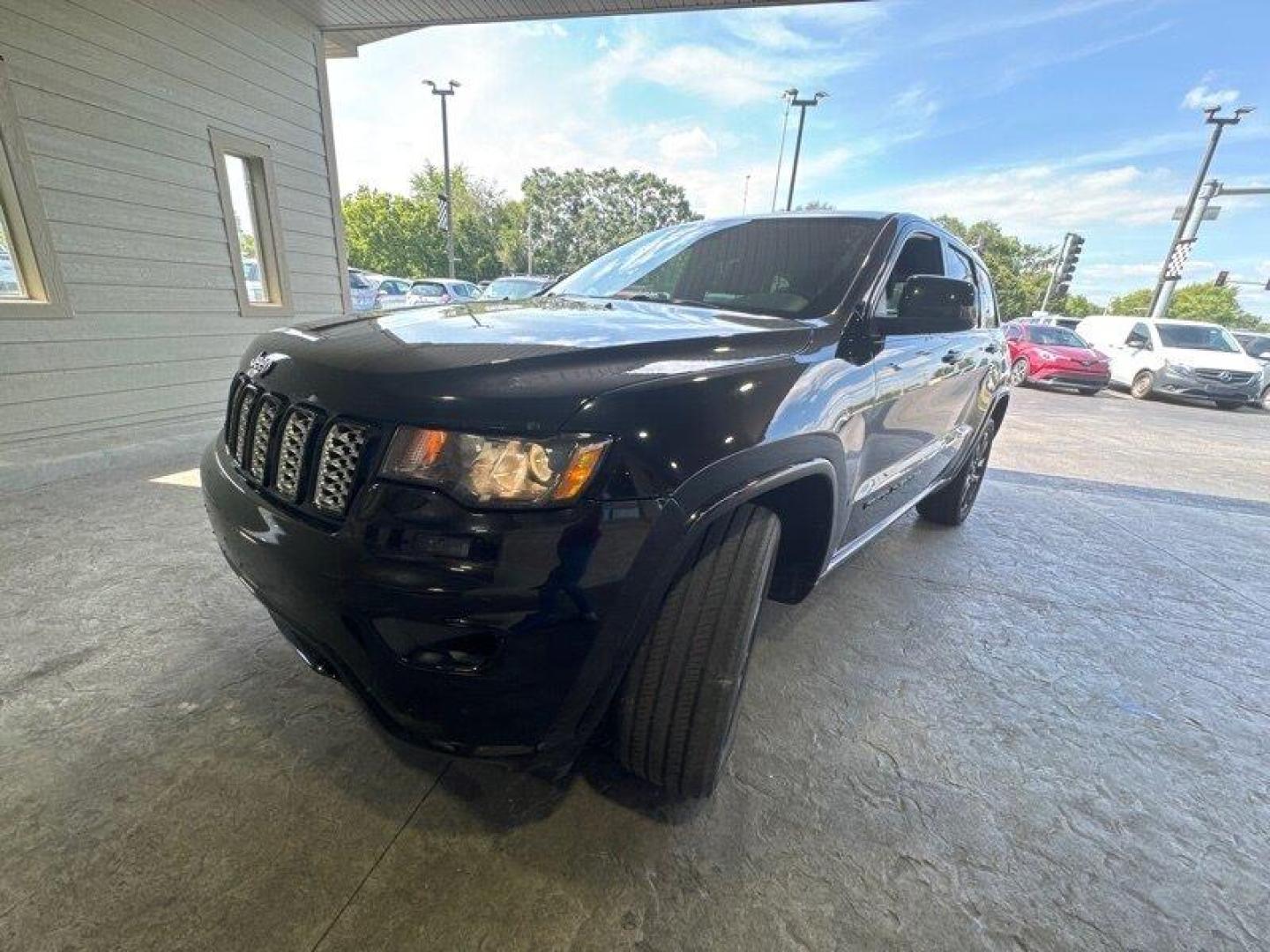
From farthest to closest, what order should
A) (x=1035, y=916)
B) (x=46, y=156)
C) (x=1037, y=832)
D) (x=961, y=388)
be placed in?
(x=46, y=156)
(x=961, y=388)
(x=1037, y=832)
(x=1035, y=916)

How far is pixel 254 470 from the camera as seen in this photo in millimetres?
1374

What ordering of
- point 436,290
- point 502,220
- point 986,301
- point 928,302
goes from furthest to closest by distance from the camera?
point 502,220, point 436,290, point 986,301, point 928,302

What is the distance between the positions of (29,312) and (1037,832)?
596 cm

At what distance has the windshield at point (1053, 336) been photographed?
11.8 m

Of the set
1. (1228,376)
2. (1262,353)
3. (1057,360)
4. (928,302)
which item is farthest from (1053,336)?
(928,302)

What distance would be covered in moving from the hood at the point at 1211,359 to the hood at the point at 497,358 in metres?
13.9

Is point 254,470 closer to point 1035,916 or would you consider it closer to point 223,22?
point 1035,916

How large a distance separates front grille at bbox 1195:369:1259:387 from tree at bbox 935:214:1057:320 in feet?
117

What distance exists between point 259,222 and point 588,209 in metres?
44.7

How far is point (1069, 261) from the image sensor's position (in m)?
17.3

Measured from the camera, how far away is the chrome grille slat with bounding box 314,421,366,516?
3.67 feet

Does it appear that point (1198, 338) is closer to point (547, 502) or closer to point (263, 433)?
point (547, 502)

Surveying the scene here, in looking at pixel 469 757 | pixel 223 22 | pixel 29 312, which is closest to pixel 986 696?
pixel 469 757

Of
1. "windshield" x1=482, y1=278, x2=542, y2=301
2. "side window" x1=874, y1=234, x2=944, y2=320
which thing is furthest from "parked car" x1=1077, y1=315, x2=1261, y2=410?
"side window" x1=874, y1=234, x2=944, y2=320
